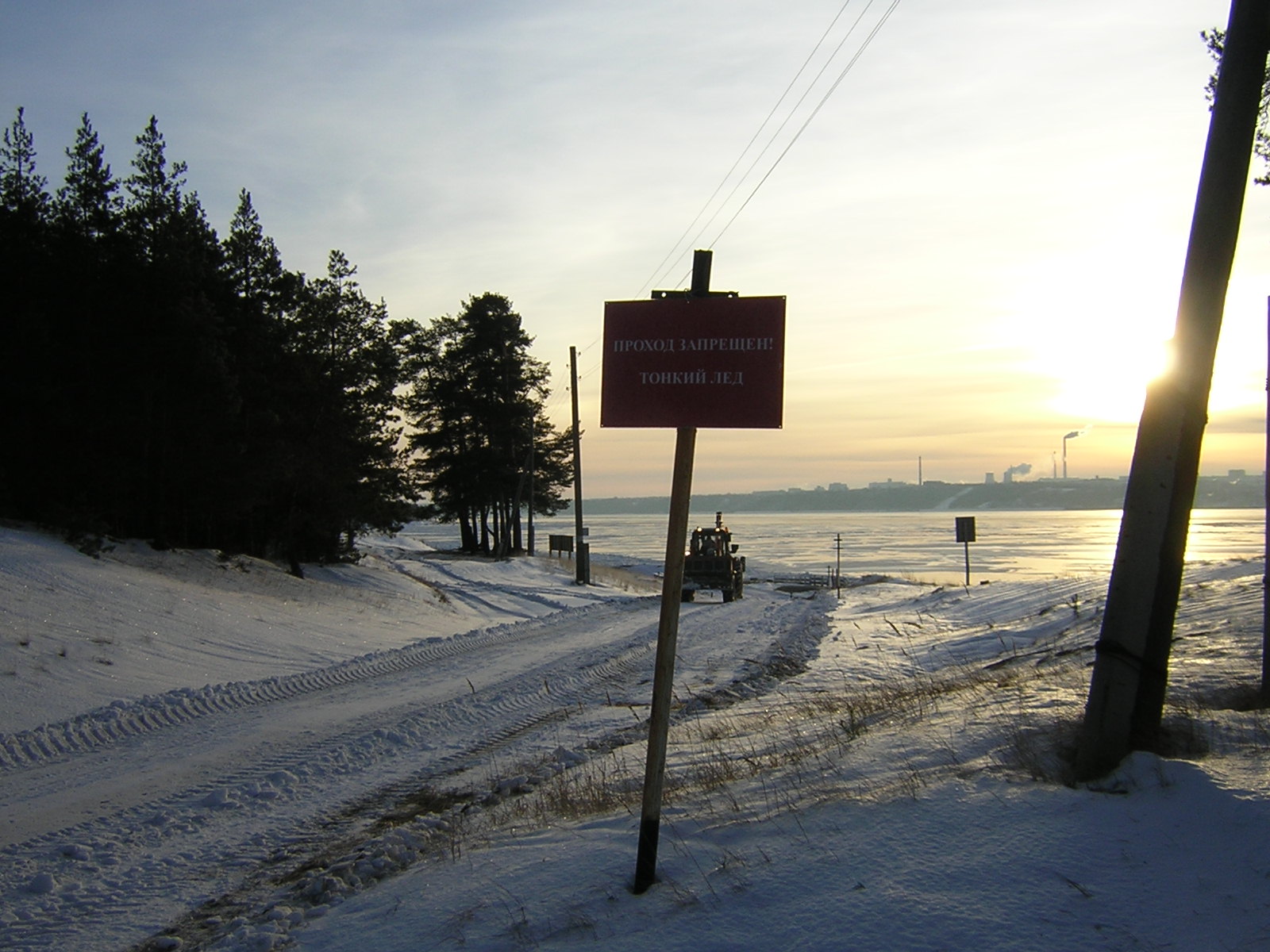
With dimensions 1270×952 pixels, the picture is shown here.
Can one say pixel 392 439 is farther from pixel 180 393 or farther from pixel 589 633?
pixel 589 633

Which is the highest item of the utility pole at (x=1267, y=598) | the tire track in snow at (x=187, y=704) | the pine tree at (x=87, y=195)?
the pine tree at (x=87, y=195)

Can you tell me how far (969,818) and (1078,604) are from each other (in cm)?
1559

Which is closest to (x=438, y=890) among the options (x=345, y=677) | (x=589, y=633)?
(x=345, y=677)

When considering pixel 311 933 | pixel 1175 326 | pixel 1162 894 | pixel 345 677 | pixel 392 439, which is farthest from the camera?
pixel 392 439

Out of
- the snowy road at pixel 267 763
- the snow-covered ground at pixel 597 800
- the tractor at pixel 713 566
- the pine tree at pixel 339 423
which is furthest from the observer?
the tractor at pixel 713 566

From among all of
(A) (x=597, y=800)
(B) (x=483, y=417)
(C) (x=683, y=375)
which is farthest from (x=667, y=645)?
(B) (x=483, y=417)

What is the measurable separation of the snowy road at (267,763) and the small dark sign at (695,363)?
11.5 ft

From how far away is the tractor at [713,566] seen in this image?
1179 inches

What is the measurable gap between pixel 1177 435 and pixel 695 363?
Result: 3.01 metres

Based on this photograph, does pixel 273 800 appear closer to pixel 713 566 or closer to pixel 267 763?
→ pixel 267 763

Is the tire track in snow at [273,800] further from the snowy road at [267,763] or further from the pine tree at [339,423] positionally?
the pine tree at [339,423]

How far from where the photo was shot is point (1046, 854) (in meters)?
4.13

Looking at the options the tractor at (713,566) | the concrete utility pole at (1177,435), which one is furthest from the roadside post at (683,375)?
the tractor at (713,566)

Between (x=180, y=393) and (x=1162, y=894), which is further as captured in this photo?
A: (x=180, y=393)
